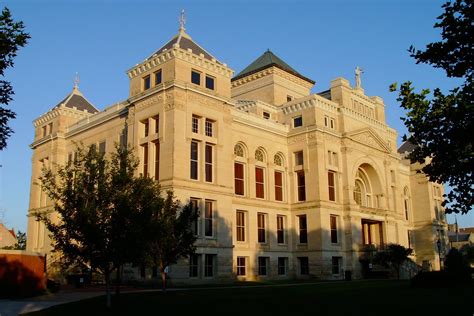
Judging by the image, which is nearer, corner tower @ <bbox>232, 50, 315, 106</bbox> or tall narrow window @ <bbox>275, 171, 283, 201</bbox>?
tall narrow window @ <bbox>275, 171, 283, 201</bbox>

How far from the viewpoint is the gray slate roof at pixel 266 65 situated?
6631cm

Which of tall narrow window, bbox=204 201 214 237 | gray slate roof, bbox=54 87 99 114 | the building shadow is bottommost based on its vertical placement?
the building shadow

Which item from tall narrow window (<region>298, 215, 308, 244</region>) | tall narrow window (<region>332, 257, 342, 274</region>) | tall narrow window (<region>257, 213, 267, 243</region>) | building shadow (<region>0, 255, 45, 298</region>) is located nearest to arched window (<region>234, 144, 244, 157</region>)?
tall narrow window (<region>257, 213, 267, 243</region>)

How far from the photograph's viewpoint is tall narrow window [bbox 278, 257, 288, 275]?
53.8 m

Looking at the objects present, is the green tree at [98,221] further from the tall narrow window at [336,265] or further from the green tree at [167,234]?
the tall narrow window at [336,265]

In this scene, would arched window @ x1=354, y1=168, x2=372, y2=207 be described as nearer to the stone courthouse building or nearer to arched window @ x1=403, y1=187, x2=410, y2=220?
the stone courthouse building

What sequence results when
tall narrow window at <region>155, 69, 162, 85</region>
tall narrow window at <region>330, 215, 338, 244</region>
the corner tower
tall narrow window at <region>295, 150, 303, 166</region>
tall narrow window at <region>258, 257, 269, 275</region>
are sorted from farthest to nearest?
the corner tower, tall narrow window at <region>295, 150, 303, 166</region>, tall narrow window at <region>330, 215, 338, 244</region>, tall narrow window at <region>258, 257, 269, 275</region>, tall narrow window at <region>155, 69, 162, 85</region>

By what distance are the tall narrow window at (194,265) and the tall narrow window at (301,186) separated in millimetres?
17744

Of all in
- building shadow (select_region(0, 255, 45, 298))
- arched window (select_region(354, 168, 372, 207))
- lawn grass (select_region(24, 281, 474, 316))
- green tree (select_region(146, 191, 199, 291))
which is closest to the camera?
lawn grass (select_region(24, 281, 474, 316))

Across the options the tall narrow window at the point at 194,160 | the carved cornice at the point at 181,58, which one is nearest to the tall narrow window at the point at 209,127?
the tall narrow window at the point at 194,160

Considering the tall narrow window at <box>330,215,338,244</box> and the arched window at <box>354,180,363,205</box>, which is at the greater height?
the arched window at <box>354,180,363,205</box>

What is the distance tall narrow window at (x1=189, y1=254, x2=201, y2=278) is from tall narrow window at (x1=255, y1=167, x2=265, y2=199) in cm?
1308

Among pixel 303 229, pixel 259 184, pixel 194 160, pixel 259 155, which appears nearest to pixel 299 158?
pixel 259 155

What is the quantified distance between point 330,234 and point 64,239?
35255mm
